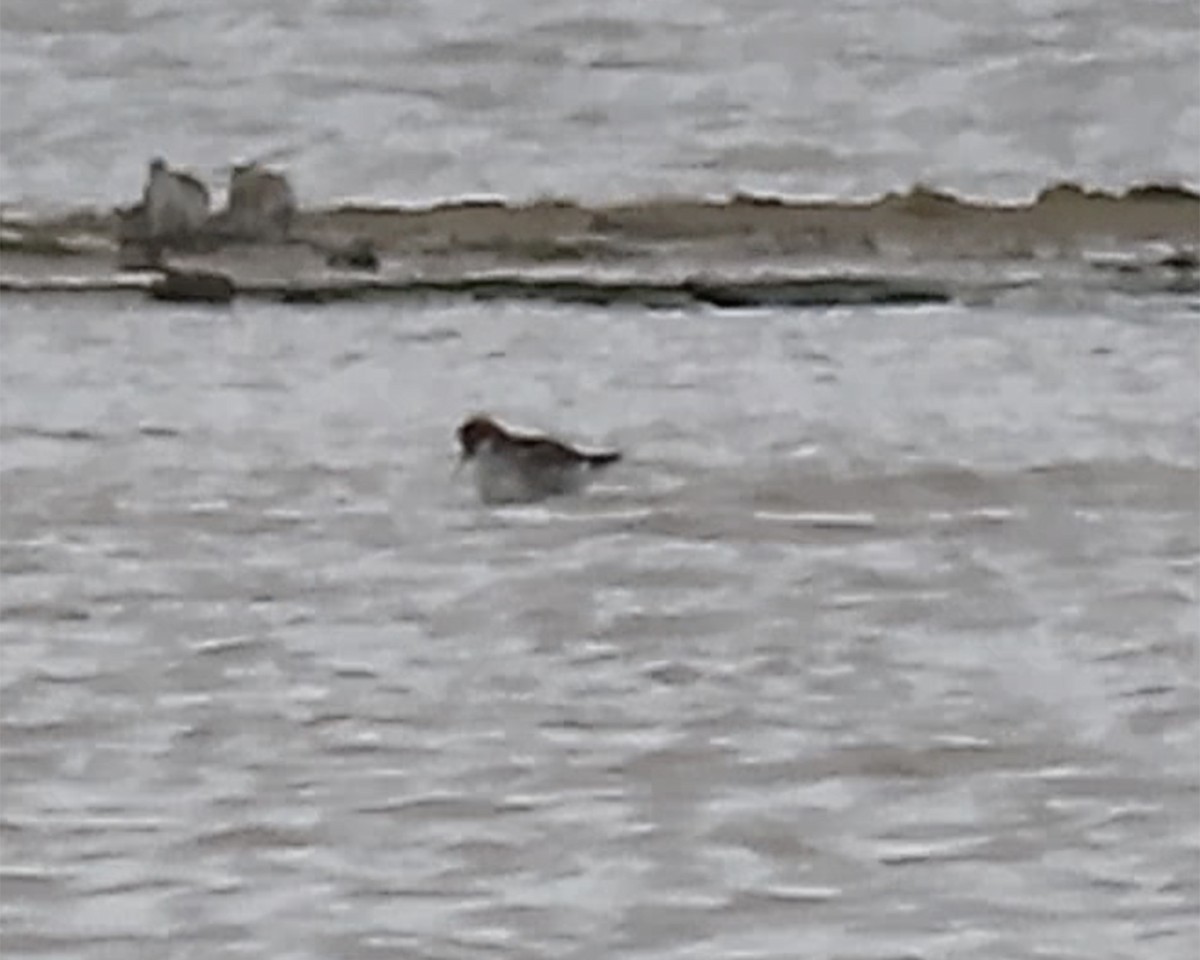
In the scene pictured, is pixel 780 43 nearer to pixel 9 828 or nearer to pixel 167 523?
pixel 167 523

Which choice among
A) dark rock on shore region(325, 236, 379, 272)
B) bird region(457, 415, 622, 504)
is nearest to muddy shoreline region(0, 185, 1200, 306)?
dark rock on shore region(325, 236, 379, 272)

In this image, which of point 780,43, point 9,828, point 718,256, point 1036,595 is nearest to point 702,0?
point 780,43

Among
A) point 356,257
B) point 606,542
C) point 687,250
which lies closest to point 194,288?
point 356,257

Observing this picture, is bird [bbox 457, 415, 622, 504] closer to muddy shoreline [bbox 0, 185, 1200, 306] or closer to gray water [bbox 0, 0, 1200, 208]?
muddy shoreline [bbox 0, 185, 1200, 306]

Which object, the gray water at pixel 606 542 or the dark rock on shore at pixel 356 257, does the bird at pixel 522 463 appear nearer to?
the gray water at pixel 606 542

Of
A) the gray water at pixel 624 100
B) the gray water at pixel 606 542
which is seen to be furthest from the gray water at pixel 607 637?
the gray water at pixel 624 100

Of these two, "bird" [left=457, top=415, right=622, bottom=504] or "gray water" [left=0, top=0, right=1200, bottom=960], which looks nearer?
"gray water" [left=0, top=0, right=1200, bottom=960]
